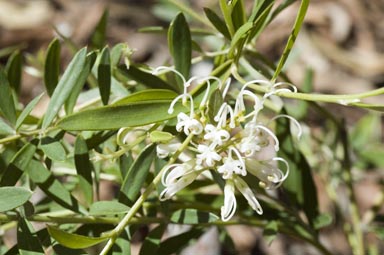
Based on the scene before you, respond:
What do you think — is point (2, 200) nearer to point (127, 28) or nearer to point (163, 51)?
point (163, 51)

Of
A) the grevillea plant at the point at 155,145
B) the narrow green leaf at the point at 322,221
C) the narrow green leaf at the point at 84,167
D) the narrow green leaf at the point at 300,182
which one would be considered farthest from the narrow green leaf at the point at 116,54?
the narrow green leaf at the point at 322,221

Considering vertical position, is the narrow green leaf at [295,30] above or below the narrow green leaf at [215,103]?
above

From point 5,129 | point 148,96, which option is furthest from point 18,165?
point 148,96

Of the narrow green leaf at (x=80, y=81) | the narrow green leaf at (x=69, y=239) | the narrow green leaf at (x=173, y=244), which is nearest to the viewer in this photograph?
the narrow green leaf at (x=69, y=239)

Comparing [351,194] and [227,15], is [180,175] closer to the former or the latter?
[227,15]

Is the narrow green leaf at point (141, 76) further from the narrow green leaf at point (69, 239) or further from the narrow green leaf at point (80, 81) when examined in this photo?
the narrow green leaf at point (69, 239)

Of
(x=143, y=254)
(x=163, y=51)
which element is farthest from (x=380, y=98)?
(x=143, y=254)

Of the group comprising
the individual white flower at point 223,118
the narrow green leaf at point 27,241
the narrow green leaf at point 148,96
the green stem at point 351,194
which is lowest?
the green stem at point 351,194
